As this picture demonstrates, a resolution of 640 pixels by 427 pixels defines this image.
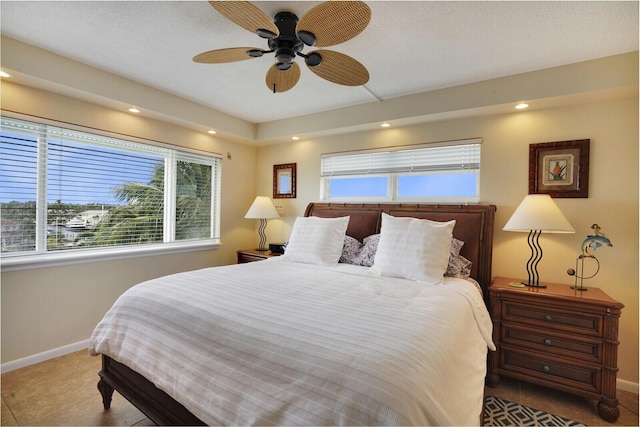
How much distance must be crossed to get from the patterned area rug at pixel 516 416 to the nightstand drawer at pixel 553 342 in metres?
0.40

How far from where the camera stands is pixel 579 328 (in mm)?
2051

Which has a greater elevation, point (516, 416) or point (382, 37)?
point (382, 37)

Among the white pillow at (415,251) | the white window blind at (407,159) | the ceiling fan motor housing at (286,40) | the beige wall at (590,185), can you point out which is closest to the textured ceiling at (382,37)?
the ceiling fan motor housing at (286,40)

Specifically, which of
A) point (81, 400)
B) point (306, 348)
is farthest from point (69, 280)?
point (306, 348)

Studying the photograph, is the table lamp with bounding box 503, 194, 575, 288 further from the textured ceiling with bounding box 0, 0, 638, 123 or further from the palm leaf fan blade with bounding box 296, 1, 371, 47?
the palm leaf fan blade with bounding box 296, 1, 371, 47

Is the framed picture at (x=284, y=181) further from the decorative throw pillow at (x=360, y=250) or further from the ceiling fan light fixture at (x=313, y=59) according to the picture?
the ceiling fan light fixture at (x=313, y=59)

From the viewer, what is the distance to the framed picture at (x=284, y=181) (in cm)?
412

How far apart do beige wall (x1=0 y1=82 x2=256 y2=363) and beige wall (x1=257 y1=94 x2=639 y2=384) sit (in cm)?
309

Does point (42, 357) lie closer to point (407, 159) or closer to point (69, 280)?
point (69, 280)

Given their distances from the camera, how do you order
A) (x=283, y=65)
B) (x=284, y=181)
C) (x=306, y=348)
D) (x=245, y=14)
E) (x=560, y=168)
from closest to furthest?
(x=306, y=348), (x=245, y=14), (x=283, y=65), (x=560, y=168), (x=284, y=181)

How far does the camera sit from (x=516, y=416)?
1.97 meters

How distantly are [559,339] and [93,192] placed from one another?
4121 mm

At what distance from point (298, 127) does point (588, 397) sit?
11.8 feet

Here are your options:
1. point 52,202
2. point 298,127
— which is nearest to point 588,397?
point 298,127
